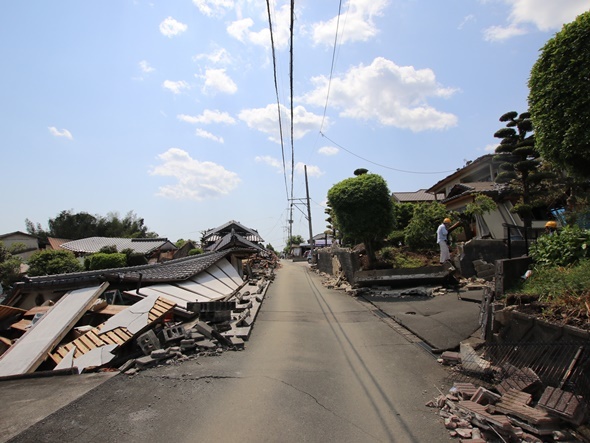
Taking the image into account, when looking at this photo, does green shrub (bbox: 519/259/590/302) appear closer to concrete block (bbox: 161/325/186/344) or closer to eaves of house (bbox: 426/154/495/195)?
concrete block (bbox: 161/325/186/344)

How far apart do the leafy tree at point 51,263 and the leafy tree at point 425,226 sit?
17765 mm

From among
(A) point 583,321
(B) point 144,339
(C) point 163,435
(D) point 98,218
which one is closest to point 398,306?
(A) point 583,321

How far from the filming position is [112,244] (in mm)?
36344

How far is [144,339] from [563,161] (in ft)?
28.3

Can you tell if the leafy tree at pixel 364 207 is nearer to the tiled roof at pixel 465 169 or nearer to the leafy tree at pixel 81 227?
the tiled roof at pixel 465 169

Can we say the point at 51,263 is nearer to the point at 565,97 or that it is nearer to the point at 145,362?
the point at 145,362

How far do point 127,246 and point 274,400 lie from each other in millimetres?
37075

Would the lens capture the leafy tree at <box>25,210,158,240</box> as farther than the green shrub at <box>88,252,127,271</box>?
Yes

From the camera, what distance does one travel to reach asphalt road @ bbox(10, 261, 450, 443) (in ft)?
12.8

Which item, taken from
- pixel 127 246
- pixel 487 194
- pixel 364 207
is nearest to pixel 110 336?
pixel 364 207

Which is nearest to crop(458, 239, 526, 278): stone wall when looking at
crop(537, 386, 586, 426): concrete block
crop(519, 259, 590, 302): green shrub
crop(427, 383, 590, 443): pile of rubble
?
crop(519, 259, 590, 302): green shrub

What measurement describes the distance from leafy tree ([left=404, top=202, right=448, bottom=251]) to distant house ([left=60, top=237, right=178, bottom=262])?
2585cm

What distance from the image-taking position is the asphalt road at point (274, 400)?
12.8 ft

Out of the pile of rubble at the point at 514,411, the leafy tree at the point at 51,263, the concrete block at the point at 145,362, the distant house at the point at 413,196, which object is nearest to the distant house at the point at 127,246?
the leafy tree at the point at 51,263
